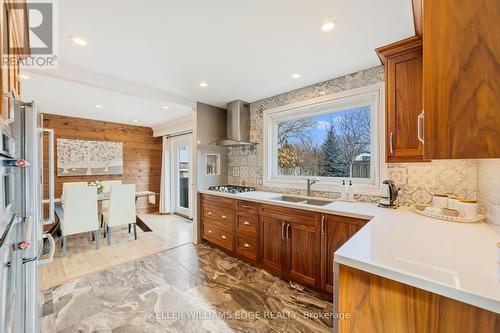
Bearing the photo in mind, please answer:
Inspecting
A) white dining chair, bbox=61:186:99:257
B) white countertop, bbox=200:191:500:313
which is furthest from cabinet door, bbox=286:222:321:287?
white dining chair, bbox=61:186:99:257

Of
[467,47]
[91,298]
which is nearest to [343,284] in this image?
[467,47]

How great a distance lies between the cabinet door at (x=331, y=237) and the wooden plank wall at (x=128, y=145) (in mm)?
5043

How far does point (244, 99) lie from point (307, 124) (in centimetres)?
110

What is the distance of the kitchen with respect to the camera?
2.51 feet

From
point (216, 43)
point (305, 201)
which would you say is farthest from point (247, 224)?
point (216, 43)

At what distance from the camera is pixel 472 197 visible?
66.5 inches

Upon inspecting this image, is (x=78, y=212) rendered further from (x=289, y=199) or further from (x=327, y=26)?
(x=327, y=26)

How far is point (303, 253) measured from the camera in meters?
2.13

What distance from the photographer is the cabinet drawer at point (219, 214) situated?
2926 millimetres

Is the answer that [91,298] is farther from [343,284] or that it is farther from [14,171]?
[343,284]

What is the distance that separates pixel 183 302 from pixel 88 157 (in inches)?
174

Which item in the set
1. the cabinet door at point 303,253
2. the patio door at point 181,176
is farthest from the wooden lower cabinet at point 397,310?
the patio door at point 181,176

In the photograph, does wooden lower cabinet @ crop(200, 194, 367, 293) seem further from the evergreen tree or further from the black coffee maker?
the evergreen tree

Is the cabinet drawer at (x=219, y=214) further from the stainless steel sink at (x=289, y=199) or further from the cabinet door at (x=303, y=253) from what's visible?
the cabinet door at (x=303, y=253)
